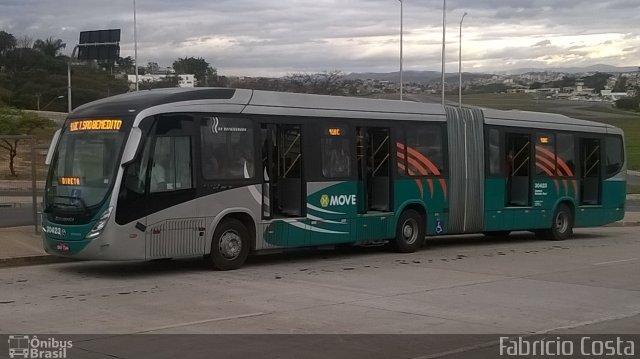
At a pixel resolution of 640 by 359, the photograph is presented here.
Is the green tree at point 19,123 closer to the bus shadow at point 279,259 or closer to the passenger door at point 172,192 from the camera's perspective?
the bus shadow at point 279,259

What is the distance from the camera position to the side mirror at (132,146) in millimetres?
12328

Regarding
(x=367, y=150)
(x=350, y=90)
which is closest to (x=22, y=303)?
(x=367, y=150)

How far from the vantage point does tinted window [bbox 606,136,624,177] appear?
22.8 metres

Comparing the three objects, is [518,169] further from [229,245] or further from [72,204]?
[72,204]

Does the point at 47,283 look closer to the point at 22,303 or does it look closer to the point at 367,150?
the point at 22,303

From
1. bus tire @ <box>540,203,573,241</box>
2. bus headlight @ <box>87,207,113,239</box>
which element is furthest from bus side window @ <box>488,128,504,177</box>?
bus headlight @ <box>87,207,113,239</box>

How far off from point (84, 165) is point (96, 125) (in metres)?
0.71

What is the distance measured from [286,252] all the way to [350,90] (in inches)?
605

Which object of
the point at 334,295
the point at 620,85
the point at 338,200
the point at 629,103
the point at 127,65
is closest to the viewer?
the point at 334,295

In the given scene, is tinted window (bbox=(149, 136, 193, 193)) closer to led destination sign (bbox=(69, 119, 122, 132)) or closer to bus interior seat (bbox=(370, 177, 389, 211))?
led destination sign (bbox=(69, 119, 122, 132))

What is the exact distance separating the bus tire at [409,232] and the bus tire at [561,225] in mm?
5277

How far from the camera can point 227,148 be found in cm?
1370

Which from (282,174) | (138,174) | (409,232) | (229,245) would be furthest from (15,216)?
(409,232)

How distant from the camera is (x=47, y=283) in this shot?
1205cm
